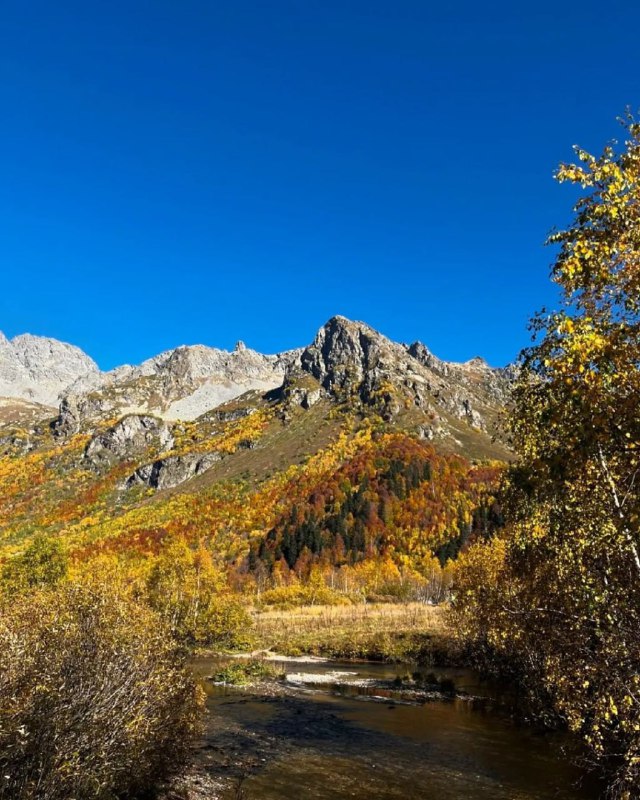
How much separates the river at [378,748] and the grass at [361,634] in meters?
22.6

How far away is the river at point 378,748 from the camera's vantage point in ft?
80.6

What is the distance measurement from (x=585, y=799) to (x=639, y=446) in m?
22.6

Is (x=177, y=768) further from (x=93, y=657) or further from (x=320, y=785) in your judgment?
(x=93, y=657)

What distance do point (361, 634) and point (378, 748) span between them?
5602 cm

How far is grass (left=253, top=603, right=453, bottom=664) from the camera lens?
2820 inches

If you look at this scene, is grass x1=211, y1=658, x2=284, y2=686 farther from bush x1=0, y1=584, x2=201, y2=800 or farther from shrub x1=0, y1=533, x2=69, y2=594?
bush x1=0, y1=584, x2=201, y2=800

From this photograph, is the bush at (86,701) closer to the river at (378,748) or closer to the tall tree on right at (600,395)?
the river at (378,748)

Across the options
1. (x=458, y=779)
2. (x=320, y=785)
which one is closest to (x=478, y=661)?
(x=458, y=779)

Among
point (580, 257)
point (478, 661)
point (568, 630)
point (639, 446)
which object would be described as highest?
point (580, 257)

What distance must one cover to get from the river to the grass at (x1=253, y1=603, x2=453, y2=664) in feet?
74.2

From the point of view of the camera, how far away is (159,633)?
20.1m

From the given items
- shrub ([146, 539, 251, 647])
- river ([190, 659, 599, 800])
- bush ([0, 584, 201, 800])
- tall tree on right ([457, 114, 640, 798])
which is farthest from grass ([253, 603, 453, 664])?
tall tree on right ([457, 114, 640, 798])

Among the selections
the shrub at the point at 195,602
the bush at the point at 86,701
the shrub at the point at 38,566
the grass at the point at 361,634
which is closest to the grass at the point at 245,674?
the shrub at the point at 195,602

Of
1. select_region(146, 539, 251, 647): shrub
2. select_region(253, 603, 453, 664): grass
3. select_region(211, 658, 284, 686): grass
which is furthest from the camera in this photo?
select_region(253, 603, 453, 664): grass
